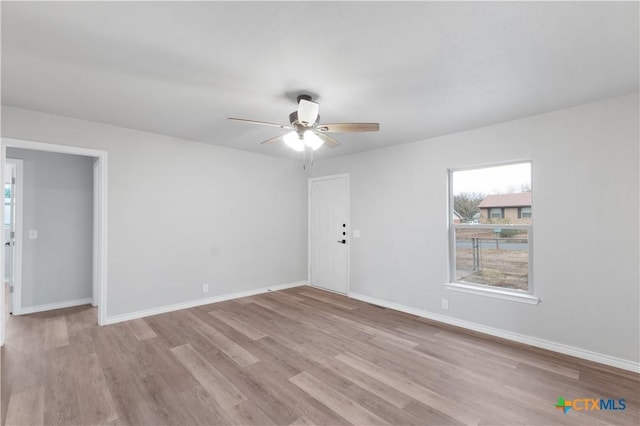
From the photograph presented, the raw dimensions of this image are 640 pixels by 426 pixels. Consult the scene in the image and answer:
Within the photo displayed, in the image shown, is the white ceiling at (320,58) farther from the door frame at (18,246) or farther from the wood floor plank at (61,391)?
the wood floor plank at (61,391)

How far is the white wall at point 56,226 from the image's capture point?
4.09m

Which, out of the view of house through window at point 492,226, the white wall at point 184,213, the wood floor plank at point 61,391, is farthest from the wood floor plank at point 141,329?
the view of house through window at point 492,226

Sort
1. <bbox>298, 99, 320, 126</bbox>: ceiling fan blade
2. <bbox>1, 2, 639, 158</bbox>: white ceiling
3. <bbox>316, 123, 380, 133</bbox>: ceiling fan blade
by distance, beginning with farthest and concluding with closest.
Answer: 1. <bbox>316, 123, 380, 133</bbox>: ceiling fan blade
2. <bbox>298, 99, 320, 126</bbox>: ceiling fan blade
3. <bbox>1, 2, 639, 158</bbox>: white ceiling

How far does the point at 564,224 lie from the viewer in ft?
9.78

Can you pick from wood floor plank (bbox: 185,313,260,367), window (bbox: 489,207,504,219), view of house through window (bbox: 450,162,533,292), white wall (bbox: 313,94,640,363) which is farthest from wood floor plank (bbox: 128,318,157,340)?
window (bbox: 489,207,504,219)

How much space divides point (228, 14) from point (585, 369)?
3.98 metres

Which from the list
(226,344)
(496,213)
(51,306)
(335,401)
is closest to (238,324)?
(226,344)

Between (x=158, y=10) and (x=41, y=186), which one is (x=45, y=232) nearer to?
(x=41, y=186)

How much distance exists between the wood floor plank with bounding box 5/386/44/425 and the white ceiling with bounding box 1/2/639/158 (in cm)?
247

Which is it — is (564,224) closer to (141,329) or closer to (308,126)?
(308,126)

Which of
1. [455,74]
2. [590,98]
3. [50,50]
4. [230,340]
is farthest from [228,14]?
[590,98]

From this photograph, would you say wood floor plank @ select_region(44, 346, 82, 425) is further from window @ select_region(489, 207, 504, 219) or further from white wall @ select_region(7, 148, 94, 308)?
window @ select_region(489, 207, 504, 219)

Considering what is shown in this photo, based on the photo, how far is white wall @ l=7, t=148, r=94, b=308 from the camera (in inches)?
161

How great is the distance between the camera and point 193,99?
A: 2820 millimetres
